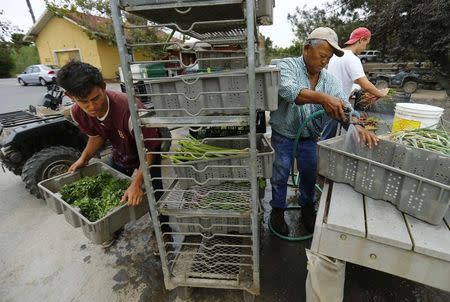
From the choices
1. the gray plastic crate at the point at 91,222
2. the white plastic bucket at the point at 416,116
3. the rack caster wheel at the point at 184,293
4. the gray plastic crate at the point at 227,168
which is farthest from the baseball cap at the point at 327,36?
the rack caster wheel at the point at 184,293

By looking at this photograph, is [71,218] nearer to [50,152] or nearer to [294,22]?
[50,152]

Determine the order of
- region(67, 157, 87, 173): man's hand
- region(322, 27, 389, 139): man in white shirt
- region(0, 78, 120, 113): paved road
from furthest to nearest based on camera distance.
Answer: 1. region(0, 78, 120, 113): paved road
2. region(322, 27, 389, 139): man in white shirt
3. region(67, 157, 87, 173): man's hand

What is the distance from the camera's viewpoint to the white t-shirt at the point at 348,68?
10.1 ft

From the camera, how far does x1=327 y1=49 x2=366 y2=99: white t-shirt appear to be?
3080 millimetres

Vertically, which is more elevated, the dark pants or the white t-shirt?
the white t-shirt

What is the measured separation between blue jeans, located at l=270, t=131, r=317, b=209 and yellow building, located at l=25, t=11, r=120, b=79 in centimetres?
1684

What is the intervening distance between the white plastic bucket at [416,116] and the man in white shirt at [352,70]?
103 centimetres

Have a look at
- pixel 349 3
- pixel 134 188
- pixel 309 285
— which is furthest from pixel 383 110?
pixel 349 3

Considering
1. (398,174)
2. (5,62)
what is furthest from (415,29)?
(5,62)

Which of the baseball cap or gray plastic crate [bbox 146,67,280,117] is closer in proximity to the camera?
gray plastic crate [bbox 146,67,280,117]

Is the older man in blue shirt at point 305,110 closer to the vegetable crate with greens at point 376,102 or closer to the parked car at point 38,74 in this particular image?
the vegetable crate with greens at point 376,102

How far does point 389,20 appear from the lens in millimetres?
10133

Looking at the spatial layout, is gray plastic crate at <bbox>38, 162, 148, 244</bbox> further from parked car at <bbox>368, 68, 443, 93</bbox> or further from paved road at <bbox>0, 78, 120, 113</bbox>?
parked car at <bbox>368, 68, 443, 93</bbox>

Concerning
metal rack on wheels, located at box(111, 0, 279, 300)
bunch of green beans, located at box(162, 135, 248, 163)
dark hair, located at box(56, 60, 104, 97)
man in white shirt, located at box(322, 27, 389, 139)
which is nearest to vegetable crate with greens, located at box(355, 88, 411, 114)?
man in white shirt, located at box(322, 27, 389, 139)
